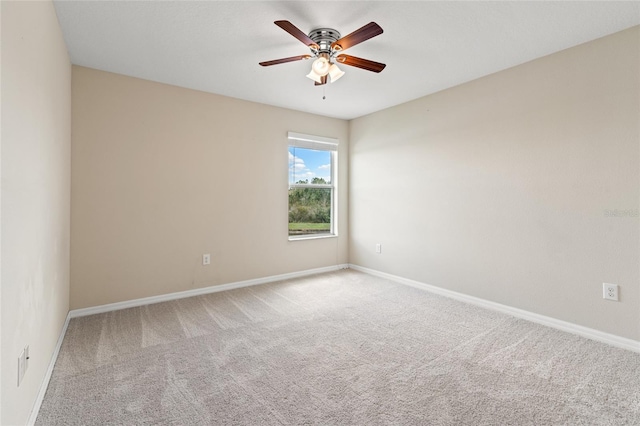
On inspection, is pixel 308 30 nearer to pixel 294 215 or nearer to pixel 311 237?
pixel 294 215

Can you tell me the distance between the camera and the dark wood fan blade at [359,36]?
1.89 metres

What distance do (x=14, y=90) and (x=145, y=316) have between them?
2.27 meters

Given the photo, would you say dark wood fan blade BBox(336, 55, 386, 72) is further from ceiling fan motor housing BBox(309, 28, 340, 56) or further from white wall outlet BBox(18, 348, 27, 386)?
white wall outlet BBox(18, 348, 27, 386)

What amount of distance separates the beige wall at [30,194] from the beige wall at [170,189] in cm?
57

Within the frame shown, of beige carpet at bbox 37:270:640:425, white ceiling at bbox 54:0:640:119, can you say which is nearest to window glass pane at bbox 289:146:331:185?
white ceiling at bbox 54:0:640:119

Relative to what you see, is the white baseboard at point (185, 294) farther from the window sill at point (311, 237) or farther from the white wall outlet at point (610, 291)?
the white wall outlet at point (610, 291)

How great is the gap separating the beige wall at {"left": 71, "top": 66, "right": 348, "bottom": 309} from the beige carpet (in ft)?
1.79

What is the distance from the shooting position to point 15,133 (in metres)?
1.34

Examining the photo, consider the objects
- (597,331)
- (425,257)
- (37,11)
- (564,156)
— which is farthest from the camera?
(425,257)

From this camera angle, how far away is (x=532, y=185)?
2.85 metres

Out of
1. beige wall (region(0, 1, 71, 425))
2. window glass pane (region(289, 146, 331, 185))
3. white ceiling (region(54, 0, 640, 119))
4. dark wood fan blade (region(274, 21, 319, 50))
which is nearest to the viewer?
beige wall (region(0, 1, 71, 425))

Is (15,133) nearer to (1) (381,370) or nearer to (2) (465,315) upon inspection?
(1) (381,370)

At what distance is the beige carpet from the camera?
5.40 feet

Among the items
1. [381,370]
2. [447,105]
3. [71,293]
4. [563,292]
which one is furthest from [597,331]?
[71,293]
